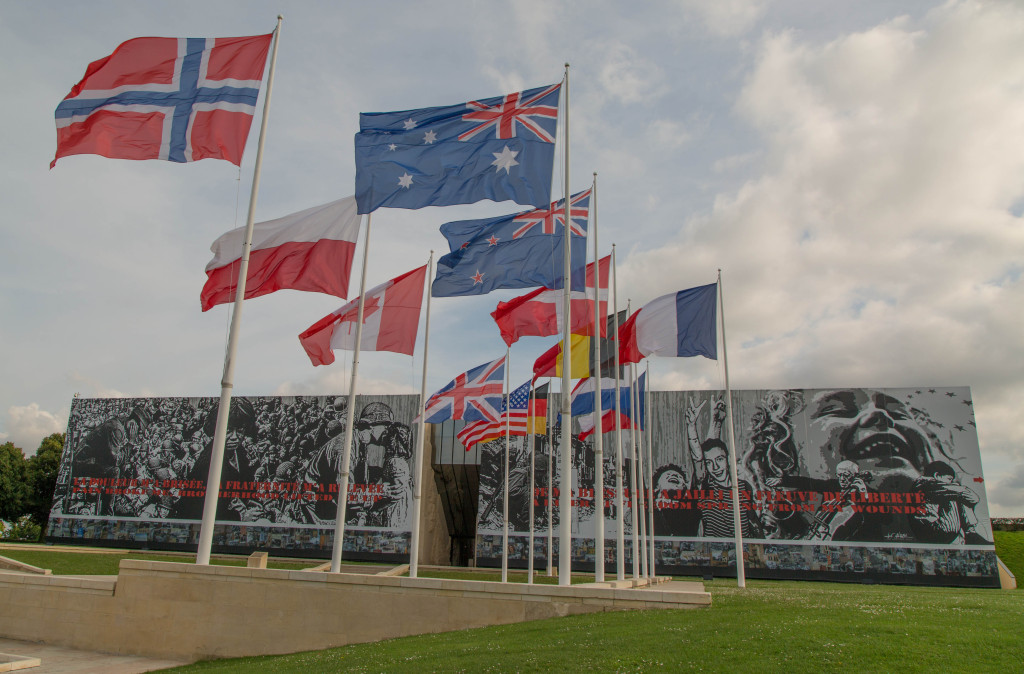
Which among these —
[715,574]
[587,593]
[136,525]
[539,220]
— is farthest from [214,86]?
[136,525]

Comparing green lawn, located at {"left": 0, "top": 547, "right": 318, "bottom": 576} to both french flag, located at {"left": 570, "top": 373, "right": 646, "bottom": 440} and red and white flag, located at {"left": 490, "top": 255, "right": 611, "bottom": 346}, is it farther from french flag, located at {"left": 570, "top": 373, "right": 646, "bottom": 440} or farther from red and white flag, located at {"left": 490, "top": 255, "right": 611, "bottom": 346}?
red and white flag, located at {"left": 490, "top": 255, "right": 611, "bottom": 346}

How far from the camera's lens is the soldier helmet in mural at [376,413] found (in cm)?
5519

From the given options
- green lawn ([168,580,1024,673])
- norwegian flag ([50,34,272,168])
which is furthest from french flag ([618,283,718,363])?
norwegian flag ([50,34,272,168])

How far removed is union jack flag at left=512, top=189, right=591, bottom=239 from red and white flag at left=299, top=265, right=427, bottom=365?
3951mm

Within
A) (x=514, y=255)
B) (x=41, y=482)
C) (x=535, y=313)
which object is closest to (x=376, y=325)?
(x=535, y=313)

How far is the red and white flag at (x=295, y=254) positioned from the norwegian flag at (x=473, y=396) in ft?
33.4

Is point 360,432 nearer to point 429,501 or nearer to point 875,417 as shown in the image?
point 429,501

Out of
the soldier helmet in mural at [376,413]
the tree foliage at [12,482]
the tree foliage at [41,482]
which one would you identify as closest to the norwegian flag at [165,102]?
the soldier helmet in mural at [376,413]

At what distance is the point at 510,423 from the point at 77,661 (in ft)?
53.9

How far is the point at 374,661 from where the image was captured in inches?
418

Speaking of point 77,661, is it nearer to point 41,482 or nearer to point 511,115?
point 511,115

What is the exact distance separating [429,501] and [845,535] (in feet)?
97.7

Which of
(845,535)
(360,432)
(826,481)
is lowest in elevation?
(845,535)

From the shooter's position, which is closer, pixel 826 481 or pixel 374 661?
pixel 374 661
